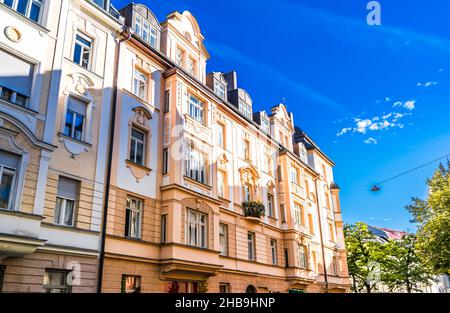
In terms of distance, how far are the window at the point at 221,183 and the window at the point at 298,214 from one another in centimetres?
823

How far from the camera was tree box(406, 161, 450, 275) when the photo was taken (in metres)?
23.8

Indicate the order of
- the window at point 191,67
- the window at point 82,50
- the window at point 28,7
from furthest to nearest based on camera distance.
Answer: the window at point 191,67
the window at point 82,50
the window at point 28,7

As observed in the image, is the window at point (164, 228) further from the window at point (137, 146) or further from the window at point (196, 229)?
the window at point (137, 146)

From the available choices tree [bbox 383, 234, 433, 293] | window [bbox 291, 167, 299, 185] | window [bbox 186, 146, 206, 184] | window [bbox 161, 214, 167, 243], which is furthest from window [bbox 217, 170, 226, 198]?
tree [bbox 383, 234, 433, 293]

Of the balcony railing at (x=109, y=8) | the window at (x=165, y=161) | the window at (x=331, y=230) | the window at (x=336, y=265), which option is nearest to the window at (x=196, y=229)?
the window at (x=165, y=161)

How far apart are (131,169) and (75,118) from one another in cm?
306

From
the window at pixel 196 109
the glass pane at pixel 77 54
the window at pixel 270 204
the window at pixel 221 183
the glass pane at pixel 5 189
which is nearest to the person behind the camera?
the glass pane at pixel 5 189

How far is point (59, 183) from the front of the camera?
13.7m

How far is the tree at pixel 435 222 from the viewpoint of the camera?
23.8 meters

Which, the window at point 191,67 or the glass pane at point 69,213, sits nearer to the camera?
the glass pane at point 69,213

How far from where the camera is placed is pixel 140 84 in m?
18.5
